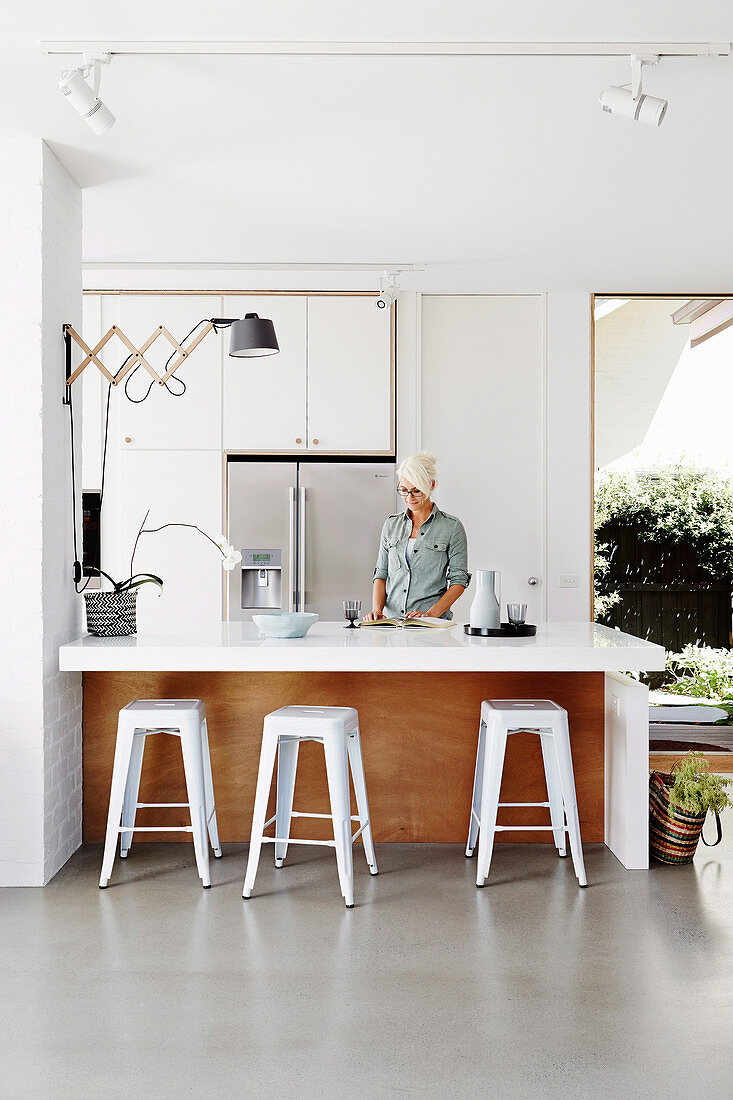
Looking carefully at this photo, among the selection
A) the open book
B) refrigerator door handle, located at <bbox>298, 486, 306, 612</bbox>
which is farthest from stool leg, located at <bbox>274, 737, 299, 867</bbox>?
refrigerator door handle, located at <bbox>298, 486, 306, 612</bbox>

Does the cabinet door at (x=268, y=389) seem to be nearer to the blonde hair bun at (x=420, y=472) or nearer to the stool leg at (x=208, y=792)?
the blonde hair bun at (x=420, y=472)

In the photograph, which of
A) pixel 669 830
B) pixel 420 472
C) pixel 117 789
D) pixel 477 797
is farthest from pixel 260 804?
pixel 420 472

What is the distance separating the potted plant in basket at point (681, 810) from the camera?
11.6ft

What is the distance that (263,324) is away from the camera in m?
3.63

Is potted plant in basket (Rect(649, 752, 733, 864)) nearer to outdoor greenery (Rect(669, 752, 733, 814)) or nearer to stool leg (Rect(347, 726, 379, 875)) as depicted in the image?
outdoor greenery (Rect(669, 752, 733, 814))

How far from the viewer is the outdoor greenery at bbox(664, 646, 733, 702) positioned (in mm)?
5445

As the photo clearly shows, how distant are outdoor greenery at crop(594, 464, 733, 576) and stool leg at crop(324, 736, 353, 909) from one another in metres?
2.88

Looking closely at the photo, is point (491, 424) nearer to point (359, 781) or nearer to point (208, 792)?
point (359, 781)


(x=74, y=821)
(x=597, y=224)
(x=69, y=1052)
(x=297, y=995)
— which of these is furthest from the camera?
(x=597, y=224)

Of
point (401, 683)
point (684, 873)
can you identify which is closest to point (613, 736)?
point (684, 873)

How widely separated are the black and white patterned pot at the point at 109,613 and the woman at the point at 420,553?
1176 mm

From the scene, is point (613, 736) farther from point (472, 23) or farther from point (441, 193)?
point (472, 23)

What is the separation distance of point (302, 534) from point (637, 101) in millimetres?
3088

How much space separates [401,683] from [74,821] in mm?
1373
